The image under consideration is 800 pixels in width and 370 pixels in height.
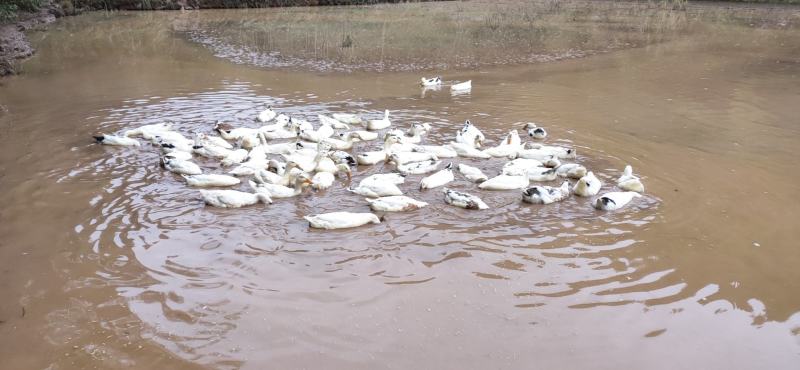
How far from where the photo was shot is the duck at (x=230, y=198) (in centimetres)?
605

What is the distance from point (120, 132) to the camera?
8.92 metres

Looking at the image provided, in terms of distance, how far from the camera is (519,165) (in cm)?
712

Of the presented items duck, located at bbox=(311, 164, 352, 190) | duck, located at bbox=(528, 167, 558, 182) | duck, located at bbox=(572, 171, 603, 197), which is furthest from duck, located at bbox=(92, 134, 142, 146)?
duck, located at bbox=(572, 171, 603, 197)

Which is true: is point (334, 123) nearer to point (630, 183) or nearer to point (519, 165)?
point (519, 165)

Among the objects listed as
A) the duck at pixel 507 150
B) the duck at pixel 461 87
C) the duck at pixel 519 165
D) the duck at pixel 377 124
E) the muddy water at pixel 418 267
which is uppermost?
the duck at pixel 461 87

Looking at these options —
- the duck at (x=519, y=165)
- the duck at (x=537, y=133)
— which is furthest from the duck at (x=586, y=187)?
the duck at (x=537, y=133)

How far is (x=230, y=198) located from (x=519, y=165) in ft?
12.0

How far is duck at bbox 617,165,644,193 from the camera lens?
21.1 ft

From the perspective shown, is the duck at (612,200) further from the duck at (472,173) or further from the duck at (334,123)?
the duck at (334,123)

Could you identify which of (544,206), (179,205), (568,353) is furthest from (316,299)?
(544,206)

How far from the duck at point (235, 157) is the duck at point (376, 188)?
198 cm

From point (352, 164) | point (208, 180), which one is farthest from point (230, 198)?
point (352, 164)

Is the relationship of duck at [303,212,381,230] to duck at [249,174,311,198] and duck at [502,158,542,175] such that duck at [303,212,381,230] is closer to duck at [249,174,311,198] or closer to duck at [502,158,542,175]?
duck at [249,174,311,198]

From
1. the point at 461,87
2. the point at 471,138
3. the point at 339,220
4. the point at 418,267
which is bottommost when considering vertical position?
the point at 418,267
